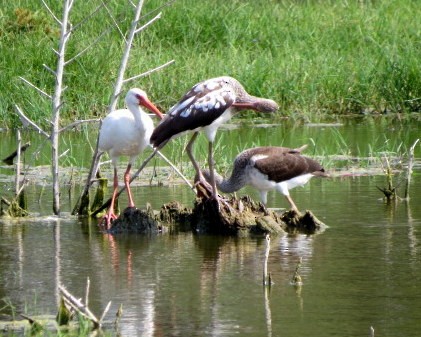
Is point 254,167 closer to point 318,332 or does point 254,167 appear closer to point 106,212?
point 106,212

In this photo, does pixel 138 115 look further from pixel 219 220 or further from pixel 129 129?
pixel 219 220

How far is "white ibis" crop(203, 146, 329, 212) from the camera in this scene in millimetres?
10961

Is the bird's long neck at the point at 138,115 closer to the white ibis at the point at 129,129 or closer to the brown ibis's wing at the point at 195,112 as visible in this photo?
the white ibis at the point at 129,129

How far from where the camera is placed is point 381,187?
12.6 metres

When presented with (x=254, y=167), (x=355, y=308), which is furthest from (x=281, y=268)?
(x=254, y=167)

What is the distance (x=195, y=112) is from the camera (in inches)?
427

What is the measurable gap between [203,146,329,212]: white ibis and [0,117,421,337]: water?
40cm

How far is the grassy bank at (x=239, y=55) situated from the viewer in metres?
16.9

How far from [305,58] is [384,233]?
328 inches

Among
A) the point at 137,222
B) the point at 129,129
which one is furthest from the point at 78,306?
the point at 129,129

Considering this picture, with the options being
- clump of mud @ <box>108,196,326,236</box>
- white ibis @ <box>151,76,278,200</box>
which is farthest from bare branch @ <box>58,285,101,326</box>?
white ibis @ <box>151,76,278,200</box>

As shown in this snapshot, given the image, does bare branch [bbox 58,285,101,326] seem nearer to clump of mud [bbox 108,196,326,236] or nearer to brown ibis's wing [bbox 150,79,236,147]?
clump of mud [bbox 108,196,326,236]

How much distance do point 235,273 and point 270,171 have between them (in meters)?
2.09

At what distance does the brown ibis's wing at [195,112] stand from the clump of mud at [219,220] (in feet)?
1.94
